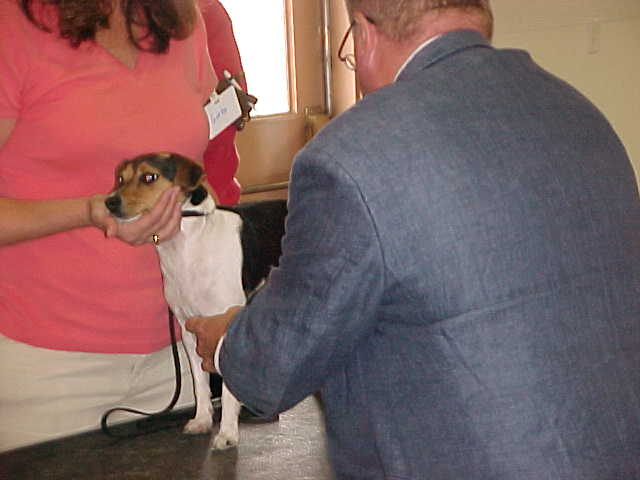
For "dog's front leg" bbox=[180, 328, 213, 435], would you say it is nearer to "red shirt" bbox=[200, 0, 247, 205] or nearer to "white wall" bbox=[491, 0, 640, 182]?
"red shirt" bbox=[200, 0, 247, 205]

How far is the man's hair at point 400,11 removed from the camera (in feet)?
3.43

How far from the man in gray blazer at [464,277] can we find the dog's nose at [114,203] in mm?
420

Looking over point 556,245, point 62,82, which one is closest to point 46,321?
point 62,82

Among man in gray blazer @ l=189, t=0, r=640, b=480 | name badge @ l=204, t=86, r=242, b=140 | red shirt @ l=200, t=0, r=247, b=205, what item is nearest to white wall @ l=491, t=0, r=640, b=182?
red shirt @ l=200, t=0, r=247, b=205

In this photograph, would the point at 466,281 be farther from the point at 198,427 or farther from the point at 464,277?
the point at 198,427

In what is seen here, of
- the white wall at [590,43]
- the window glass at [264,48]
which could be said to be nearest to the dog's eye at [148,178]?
the window glass at [264,48]

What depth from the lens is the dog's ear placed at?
5.21ft

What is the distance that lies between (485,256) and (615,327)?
185 millimetres

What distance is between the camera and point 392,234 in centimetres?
93

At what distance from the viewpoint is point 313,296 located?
3.18ft

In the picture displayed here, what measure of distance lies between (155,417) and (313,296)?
61 cm

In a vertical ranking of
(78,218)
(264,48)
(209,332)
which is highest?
(78,218)

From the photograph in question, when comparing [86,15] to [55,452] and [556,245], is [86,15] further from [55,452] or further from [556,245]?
[556,245]

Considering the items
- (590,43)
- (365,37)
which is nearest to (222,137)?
(365,37)
